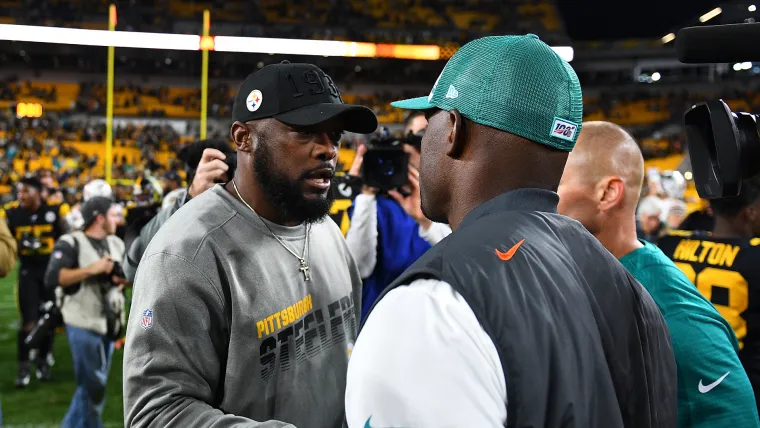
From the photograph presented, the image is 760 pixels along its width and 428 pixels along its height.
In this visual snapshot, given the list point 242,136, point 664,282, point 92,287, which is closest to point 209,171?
point 242,136

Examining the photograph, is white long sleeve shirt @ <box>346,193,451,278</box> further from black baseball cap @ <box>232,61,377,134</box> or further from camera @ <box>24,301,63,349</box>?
camera @ <box>24,301,63,349</box>

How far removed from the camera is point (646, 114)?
35.3 metres

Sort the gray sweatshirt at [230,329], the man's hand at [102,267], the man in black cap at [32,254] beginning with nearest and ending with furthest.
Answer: the gray sweatshirt at [230,329] → the man's hand at [102,267] → the man in black cap at [32,254]

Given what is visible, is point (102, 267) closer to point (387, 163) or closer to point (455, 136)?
point (387, 163)

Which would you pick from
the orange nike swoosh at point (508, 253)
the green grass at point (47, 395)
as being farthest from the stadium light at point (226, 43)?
the orange nike swoosh at point (508, 253)

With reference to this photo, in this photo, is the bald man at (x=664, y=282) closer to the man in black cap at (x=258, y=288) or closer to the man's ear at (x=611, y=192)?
the man's ear at (x=611, y=192)

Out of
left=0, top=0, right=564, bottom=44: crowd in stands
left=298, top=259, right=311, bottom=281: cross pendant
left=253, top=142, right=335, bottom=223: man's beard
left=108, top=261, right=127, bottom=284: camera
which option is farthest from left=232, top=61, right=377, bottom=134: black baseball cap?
left=0, top=0, right=564, bottom=44: crowd in stands

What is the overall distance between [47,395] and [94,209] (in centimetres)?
210

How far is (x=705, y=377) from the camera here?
1.93 meters

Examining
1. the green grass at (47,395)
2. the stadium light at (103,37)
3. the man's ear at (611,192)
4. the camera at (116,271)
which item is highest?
the stadium light at (103,37)

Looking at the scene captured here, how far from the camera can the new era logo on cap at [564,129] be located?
4.01 ft

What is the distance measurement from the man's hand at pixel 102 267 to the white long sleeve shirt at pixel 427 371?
197 inches

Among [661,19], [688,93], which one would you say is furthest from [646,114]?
[661,19]

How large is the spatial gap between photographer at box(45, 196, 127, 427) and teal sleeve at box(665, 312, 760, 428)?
4.06 m
